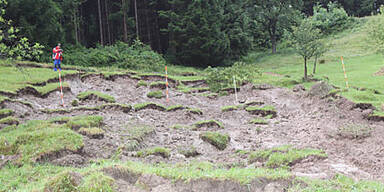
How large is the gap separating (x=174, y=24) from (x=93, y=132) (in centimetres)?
3242

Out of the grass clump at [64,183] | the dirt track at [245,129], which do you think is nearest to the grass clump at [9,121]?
the dirt track at [245,129]

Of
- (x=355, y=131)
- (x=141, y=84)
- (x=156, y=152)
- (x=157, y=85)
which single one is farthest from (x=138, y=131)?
(x=157, y=85)

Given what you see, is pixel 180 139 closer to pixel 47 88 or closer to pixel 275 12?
pixel 47 88

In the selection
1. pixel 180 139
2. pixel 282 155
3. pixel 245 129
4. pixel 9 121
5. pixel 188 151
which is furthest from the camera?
pixel 245 129

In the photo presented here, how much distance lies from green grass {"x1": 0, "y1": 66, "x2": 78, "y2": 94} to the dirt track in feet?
2.99

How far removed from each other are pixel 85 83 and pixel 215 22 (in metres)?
23.3

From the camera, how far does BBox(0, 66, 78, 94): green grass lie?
15.8 metres

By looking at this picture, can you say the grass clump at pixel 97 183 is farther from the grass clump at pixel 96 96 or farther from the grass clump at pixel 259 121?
the grass clump at pixel 96 96

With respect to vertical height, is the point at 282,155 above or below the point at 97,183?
below

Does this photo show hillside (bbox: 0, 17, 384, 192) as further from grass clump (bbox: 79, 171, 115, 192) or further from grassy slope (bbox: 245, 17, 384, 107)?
grassy slope (bbox: 245, 17, 384, 107)

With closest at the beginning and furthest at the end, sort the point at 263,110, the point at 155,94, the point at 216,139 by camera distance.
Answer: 1. the point at 216,139
2. the point at 263,110
3. the point at 155,94

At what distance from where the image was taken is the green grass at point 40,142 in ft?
26.4

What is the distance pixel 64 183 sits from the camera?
16.1 feet

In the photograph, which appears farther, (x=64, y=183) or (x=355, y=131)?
(x=355, y=131)
